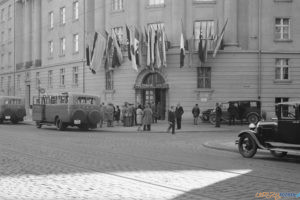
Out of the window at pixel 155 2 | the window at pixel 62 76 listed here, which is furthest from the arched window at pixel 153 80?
the window at pixel 62 76

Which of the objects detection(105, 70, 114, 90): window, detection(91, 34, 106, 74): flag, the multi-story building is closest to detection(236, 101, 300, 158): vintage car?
the multi-story building

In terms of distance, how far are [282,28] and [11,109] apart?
23495 mm

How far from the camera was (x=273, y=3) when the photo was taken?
38781 millimetres

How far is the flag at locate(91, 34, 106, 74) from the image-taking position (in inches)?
1607

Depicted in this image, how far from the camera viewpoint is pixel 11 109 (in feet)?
126

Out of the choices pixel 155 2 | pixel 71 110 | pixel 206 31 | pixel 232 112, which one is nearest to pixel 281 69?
pixel 206 31

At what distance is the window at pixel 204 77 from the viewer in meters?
38.6

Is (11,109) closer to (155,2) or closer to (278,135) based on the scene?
(155,2)

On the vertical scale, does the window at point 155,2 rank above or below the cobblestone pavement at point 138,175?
above

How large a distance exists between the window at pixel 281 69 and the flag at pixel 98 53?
14937 mm

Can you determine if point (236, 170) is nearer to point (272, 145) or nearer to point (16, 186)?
point (272, 145)

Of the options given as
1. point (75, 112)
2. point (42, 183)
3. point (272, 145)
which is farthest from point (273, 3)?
point (42, 183)

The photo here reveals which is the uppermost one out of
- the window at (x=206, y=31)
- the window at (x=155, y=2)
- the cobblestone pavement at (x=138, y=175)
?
the window at (x=155, y=2)

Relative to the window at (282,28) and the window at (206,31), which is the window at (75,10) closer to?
the window at (206,31)
